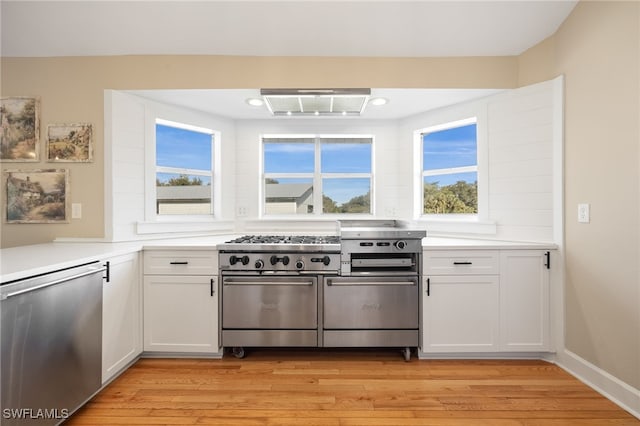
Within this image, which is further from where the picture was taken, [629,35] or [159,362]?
[159,362]

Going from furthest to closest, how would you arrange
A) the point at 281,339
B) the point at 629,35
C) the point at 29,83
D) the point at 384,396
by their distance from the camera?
the point at 29,83 < the point at 281,339 < the point at 384,396 < the point at 629,35

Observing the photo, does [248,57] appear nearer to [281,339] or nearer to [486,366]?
[281,339]

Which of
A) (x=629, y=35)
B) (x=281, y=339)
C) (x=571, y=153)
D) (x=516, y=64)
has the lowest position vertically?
(x=281, y=339)

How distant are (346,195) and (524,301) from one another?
198 centimetres

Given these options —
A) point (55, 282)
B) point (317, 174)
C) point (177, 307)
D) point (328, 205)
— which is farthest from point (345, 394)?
point (317, 174)

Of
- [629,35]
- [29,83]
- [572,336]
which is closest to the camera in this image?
[629,35]

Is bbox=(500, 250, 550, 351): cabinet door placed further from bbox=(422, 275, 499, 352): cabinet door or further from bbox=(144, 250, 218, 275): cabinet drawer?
bbox=(144, 250, 218, 275): cabinet drawer

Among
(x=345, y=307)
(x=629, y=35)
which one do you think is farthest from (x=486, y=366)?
(x=629, y=35)

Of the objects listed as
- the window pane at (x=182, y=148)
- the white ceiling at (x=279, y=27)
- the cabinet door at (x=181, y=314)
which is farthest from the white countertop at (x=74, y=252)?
the white ceiling at (x=279, y=27)

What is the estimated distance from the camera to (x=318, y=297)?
8.05 ft

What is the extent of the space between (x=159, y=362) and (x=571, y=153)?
3647 millimetres

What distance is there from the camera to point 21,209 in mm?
2584

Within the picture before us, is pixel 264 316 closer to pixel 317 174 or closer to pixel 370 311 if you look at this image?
pixel 370 311

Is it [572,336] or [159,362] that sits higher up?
[572,336]
